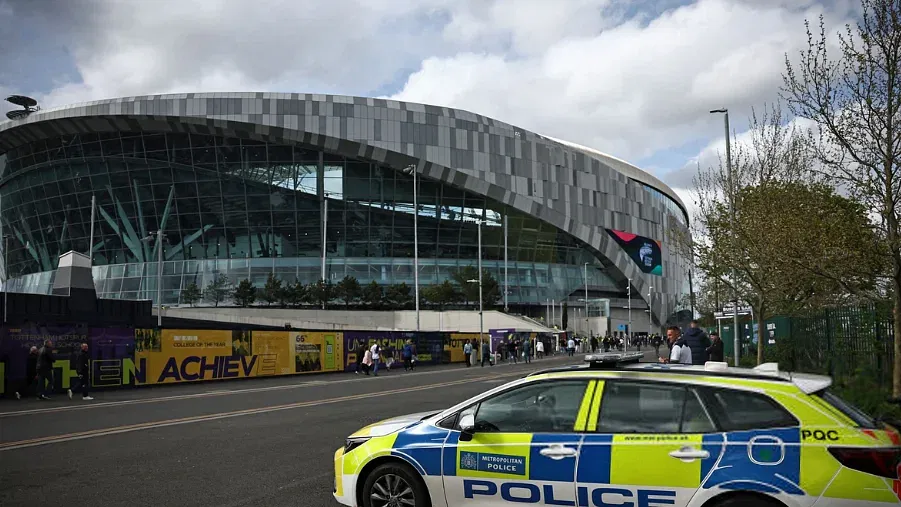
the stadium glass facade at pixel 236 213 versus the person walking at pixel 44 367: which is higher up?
the stadium glass facade at pixel 236 213

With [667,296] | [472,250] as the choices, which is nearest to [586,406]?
[472,250]

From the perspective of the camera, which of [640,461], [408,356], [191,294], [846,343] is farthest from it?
[191,294]

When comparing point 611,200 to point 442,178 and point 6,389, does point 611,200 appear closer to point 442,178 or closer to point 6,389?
point 442,178

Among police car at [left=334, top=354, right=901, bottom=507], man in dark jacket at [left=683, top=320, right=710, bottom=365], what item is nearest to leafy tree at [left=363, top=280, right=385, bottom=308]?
man in dark jacket at [left=683, top=320, right=710, bottom=365]

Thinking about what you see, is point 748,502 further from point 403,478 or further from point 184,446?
point 184,446

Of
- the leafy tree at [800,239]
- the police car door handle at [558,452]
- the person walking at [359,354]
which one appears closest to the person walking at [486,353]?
the person walking at [359,354]

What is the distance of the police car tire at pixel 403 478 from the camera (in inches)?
220

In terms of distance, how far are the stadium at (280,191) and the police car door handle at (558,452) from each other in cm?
6685

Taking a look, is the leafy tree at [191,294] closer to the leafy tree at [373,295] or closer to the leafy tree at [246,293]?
the leafy tree at [246,293]

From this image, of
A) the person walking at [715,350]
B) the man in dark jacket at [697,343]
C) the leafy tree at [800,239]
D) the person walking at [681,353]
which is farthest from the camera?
the person walking at [715,350]

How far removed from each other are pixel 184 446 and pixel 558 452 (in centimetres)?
706

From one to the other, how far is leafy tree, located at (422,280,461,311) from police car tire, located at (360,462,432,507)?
6304 cm

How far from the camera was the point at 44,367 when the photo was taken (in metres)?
19.5

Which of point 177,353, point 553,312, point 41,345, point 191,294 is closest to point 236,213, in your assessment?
point 191,294
